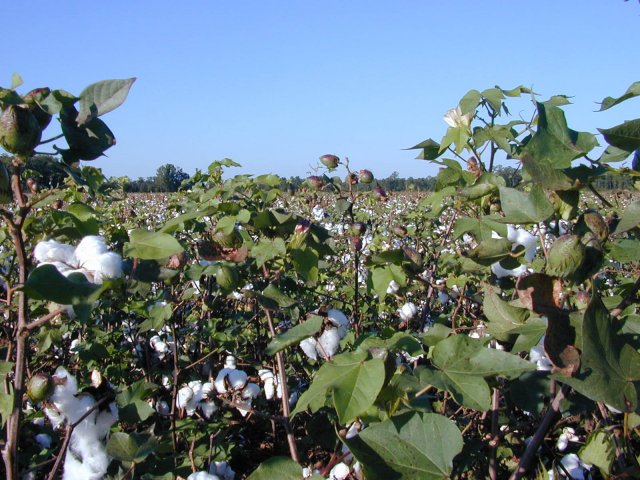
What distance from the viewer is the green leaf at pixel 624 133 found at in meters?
0.79

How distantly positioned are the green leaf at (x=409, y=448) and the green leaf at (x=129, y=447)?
24.7 inches

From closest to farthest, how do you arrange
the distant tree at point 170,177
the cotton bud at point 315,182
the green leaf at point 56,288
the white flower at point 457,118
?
the green leaf at point 56,288 → the white flower at point 457,118 → the cotton bud at point 315,182 → the distant tree at point 170,177

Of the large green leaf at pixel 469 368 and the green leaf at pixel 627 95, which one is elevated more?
the green leaf at pixel 627 95

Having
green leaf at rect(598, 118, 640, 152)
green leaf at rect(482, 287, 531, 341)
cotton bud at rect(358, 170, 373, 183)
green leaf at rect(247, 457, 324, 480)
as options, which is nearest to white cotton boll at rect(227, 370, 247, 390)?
cotton bud at rect(358, 170, 373, 183)

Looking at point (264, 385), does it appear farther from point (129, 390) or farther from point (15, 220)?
point (15, 220)

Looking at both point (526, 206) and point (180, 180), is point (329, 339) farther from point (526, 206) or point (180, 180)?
point (180, 180)

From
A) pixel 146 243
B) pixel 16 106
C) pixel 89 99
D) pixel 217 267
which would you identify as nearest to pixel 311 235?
pixel 217 267

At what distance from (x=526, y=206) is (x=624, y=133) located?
220 mm

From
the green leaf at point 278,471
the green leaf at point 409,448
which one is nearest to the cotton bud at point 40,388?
the green leaf at point 278,471

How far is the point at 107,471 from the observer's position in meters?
1.35

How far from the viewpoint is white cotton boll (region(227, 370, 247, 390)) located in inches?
80.6

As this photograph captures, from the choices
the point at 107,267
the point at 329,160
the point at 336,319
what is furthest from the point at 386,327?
the point at 329,160

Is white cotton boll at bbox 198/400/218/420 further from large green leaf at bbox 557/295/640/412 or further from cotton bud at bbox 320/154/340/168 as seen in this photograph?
large green leaf at bbox 557/295/640/412

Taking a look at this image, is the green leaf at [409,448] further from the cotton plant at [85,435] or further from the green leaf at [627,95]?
the cotton plant at [85,435]
